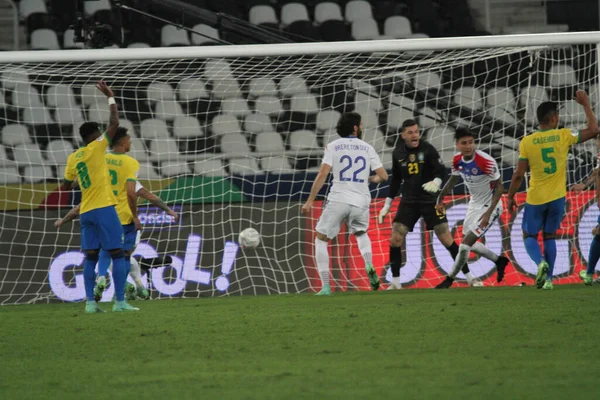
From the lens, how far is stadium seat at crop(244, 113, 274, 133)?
14.8 metres

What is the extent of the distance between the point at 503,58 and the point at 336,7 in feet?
12.4

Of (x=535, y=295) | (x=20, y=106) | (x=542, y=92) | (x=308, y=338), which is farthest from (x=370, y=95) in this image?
(x=308, y=338)

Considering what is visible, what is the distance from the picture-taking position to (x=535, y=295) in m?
→ 8.58

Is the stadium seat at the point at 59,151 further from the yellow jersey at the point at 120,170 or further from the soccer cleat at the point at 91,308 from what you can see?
the soccer cleat at the point at 91,308

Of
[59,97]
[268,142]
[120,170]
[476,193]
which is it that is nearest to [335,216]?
[476,193]

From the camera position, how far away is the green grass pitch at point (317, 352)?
4.00 m

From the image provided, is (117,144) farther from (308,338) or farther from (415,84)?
(415,84)

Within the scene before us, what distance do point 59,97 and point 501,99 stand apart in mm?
6736

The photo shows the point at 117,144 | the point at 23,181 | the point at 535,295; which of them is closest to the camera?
the point at 535,295

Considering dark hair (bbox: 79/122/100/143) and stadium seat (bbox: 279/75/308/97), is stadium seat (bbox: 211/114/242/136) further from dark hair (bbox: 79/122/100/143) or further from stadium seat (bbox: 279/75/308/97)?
dark hair (bbox: 79/122/100/143)

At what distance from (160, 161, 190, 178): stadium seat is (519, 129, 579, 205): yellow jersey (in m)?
5.47

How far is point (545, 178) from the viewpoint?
30.5 ft

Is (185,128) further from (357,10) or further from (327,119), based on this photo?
(357,10)

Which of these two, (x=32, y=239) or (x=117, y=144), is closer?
(x=117, y=144)
